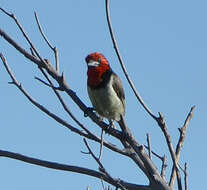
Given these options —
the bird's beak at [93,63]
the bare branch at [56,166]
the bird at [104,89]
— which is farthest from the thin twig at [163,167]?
the bird's beak at [93,63]

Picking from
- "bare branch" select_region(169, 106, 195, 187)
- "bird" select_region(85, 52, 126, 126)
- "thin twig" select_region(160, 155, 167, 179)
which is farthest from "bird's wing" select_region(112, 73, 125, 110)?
"bare branch" select_region(169, 106, 195, 187)

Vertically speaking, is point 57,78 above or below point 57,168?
above

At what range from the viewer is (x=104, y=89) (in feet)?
20.9

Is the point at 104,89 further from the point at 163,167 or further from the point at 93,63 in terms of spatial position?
A: the point at 163,167

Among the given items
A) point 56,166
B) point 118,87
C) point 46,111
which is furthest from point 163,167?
point 118,87

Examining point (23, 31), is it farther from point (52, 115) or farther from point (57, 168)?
point (57, 168)

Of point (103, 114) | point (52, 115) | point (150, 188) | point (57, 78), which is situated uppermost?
point (103, 114)

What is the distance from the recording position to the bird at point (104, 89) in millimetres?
6293

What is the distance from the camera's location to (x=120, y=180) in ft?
9.45

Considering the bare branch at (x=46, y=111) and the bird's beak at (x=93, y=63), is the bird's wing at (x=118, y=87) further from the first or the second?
the bare branch at (x=46, y=111)

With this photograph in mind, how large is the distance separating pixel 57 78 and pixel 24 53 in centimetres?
29

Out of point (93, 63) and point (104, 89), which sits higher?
point (93, 63)

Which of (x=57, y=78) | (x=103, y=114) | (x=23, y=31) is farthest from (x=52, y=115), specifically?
(x=103, y=114)

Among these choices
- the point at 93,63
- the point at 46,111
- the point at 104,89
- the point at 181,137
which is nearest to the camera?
the point at 181,137
